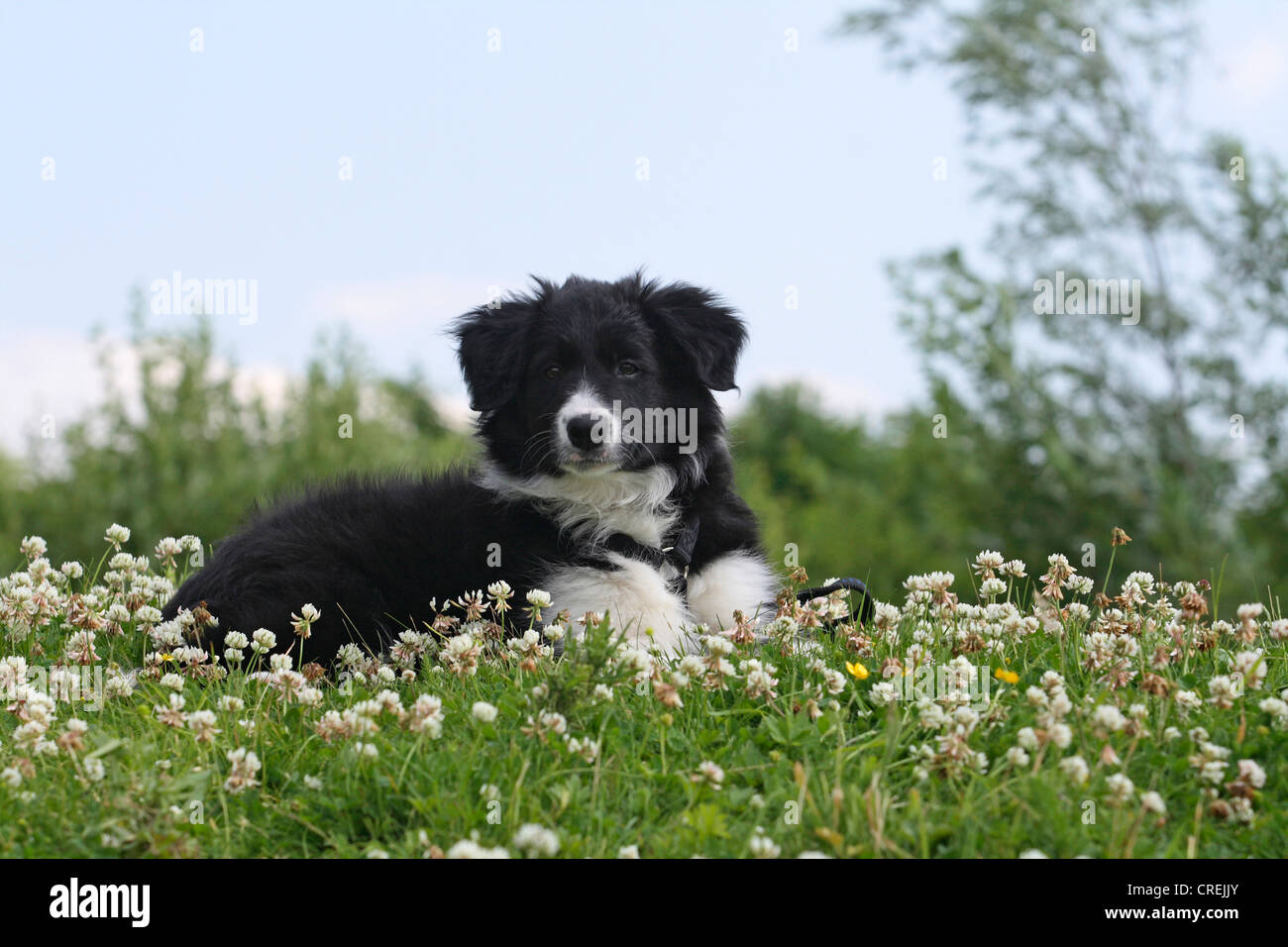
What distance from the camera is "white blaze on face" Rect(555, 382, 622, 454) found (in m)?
4.97

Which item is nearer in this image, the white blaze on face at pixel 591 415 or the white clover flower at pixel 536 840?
the white clover flower at pixel 536 840

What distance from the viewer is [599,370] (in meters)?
5.21

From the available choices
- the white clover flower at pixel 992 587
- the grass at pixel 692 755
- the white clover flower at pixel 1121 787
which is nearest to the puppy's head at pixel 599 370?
the grass at pixel 692 755

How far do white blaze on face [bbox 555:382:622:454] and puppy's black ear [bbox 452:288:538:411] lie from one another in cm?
44

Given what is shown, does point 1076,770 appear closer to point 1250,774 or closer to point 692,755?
point 1250,774

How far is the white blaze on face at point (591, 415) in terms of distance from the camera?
16.3 feet

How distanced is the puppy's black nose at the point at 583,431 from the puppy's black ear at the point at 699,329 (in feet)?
2.29

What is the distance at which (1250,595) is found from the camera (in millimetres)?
11320

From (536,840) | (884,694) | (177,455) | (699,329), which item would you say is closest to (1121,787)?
(884,694)

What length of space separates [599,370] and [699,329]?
58cm

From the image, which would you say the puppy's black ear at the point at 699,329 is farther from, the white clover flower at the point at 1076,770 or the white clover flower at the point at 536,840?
the white clover flower at the point at 536,840
